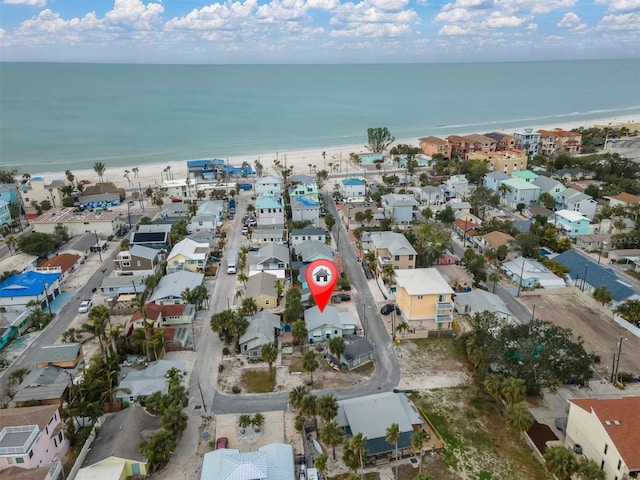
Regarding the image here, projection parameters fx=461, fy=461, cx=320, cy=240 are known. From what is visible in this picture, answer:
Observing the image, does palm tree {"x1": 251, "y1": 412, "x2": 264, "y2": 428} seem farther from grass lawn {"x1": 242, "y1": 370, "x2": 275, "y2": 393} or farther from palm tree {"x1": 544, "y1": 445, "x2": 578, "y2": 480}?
palm tree {"x1": 544, "y1": 445, "x2": 578, "y2": 480}

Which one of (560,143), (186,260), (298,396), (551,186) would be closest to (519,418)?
(298,396)

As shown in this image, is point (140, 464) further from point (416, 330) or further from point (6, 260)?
point (6, 260)

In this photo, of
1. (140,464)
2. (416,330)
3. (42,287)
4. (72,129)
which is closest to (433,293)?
(416,330)

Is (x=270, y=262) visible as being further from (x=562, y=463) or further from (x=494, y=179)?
(x=494, y=179)

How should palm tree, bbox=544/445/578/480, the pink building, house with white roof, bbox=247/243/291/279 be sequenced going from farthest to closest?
house with white roof, bbox=247/243/291/279
the pink building
palm tree, bbox=544/445/578/480

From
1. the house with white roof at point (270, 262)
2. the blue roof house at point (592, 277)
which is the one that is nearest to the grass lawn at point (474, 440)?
the blue roof house at point (592, 277)

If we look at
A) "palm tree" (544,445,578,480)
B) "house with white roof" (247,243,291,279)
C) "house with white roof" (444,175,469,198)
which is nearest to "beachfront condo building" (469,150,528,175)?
"house with white roof" (444,175,469,198)
